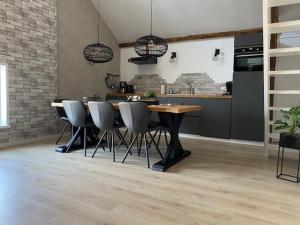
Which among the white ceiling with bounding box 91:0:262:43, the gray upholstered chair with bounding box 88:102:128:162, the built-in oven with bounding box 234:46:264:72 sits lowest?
the gray upholstered chair with bounding box 88:102:128:162

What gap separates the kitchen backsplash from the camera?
5445 mm

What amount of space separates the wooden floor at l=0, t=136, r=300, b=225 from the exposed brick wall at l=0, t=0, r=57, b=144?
1094mm

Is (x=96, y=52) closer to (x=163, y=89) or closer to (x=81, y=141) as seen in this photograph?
(x=81, y=141)

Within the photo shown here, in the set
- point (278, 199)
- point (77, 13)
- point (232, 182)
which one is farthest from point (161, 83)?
point (278, 199)

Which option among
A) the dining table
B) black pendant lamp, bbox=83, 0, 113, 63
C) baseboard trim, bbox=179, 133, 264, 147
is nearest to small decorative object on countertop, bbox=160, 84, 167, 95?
baseboard trim, bbox=179, 133, 264, 147

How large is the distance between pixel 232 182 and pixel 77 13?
4.81 metres

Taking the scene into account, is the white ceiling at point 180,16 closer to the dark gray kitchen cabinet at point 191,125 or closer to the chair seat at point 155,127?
the dark gray kitchen cabinet at point 191,125

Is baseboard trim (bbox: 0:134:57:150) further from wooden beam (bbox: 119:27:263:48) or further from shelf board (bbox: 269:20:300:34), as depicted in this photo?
shelf board (bbox: 269:20:300:34)

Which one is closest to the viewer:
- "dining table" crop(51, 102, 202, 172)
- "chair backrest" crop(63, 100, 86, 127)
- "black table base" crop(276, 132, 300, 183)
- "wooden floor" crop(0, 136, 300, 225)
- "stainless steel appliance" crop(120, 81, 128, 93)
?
"wooden floor" crop(0, 136, 300, 225)

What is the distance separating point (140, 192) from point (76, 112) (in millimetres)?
1894

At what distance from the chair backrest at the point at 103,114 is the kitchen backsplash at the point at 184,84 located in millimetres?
2821

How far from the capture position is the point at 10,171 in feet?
9.36

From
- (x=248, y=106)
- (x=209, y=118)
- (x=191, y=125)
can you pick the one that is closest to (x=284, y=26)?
(x=248, y=106)

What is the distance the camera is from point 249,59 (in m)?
4.48
